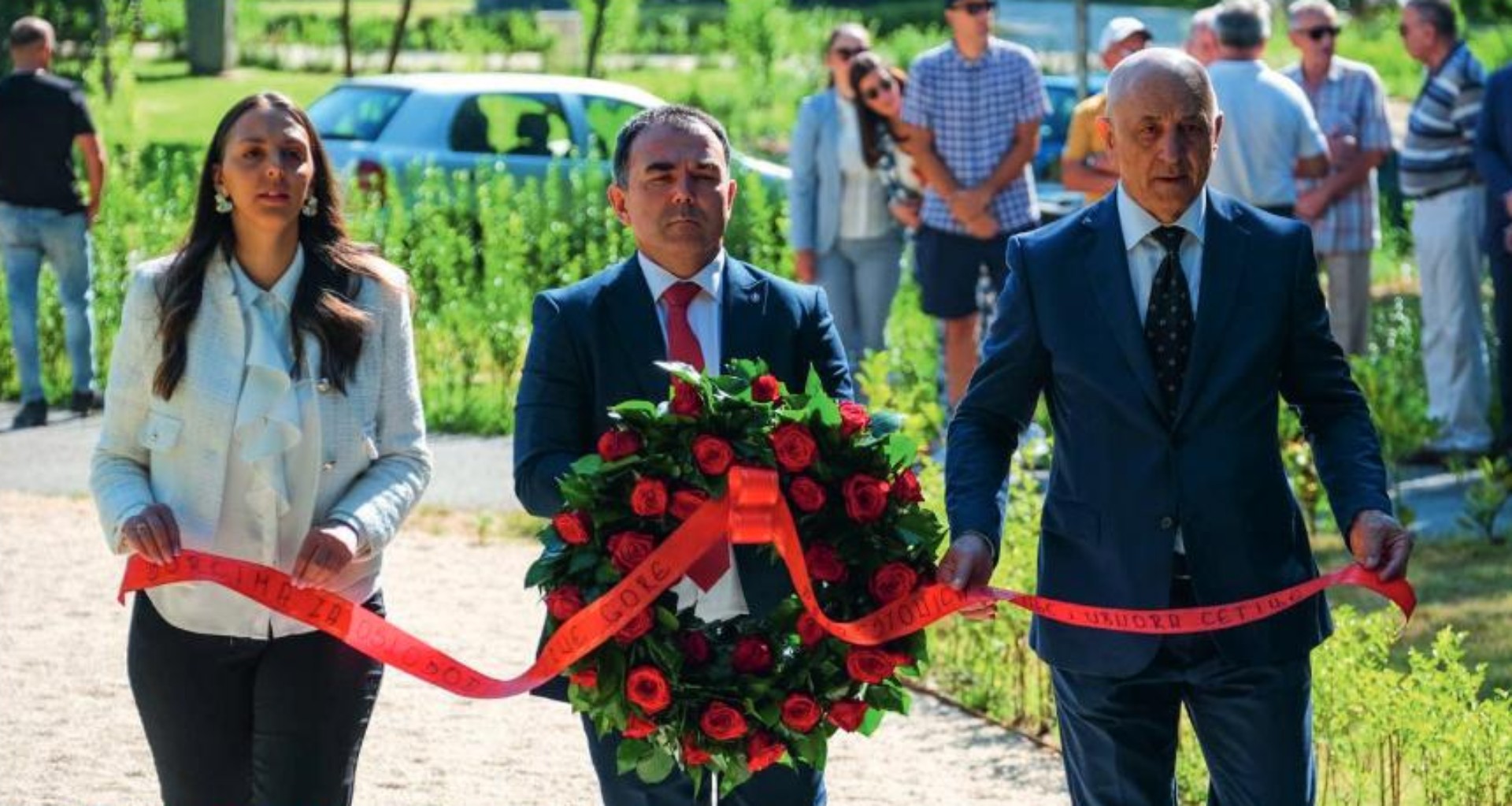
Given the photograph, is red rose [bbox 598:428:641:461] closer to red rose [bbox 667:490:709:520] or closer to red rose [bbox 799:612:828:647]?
red rose [bbox 667:490:709:520]

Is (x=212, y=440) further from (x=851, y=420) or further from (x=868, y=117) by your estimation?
(x=868, y=117)

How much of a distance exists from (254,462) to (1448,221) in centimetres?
867

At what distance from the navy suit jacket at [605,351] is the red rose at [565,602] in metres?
0.33

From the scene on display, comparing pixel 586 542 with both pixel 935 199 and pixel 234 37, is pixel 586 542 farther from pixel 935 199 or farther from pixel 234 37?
pixel 234 37

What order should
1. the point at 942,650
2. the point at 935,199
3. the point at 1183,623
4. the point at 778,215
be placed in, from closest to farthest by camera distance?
the point at 1183,623, the point at 942,650, the point at 935,199, the point at 778,215

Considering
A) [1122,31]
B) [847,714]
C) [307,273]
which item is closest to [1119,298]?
[847,714]

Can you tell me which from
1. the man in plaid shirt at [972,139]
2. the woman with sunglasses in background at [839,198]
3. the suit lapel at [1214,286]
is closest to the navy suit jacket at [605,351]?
the suit lapel at [1214,286]

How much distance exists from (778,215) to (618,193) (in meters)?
11.8

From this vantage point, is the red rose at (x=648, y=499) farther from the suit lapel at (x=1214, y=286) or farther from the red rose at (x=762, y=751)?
the suit lapel at (x=1214, y=286)

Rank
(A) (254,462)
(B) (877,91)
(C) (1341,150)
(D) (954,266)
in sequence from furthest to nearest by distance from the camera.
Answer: (B) (877,91), (C) (1341,150), (D) (954,266), (A) (254,462)

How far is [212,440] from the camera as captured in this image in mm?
5375

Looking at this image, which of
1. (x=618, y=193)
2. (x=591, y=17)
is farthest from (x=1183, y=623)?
(x=591, y=17)

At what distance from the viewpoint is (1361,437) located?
517 centimetres

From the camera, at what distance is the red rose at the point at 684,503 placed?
16.8 ft
